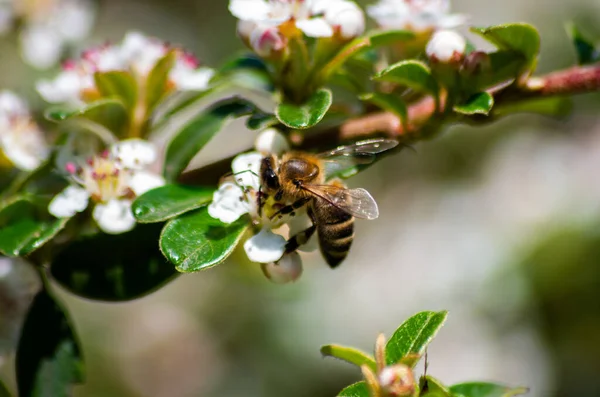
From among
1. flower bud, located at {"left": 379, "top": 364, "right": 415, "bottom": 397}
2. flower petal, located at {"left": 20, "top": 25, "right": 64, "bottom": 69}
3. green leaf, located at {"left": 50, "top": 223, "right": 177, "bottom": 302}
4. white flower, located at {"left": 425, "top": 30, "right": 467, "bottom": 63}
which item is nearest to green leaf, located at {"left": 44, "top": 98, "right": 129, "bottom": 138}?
green leaf, located at {"left": 50, "top": 223, "right": 177, "bottom": 302}

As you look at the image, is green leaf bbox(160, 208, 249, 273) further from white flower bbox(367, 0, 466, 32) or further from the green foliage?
white flower bbox(367, 0, 466, 32)

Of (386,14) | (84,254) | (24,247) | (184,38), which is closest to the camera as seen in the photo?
(24,247)

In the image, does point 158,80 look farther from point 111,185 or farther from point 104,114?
point 111,185

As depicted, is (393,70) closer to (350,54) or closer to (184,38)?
(350,54)

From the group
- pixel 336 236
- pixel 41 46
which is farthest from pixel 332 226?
pixel 41 46

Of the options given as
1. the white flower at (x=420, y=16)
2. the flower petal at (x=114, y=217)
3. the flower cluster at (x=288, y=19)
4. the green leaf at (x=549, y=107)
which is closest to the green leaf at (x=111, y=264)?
the flower petal at (x=114, y=217)

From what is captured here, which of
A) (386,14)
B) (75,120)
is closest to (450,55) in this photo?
(386,14)
